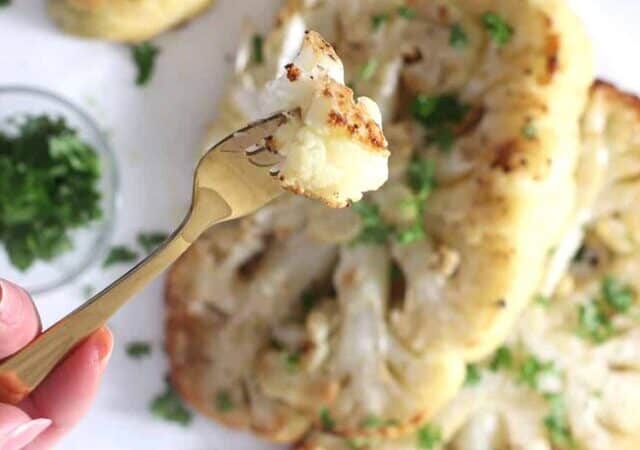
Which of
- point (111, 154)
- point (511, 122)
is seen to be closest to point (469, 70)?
point (511, 122)

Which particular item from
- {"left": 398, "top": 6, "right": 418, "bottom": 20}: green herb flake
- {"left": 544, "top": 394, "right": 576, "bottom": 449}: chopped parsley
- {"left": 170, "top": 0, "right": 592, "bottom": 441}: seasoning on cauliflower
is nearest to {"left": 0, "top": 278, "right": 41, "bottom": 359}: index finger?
{"left": 170, "top": 0, "right": 592, "bottom": 441}: seasoning on cauliflower

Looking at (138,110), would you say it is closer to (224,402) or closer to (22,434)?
(224,402)

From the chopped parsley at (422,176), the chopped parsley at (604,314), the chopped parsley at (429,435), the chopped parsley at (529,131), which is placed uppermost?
the chopped parsley at (529,131)

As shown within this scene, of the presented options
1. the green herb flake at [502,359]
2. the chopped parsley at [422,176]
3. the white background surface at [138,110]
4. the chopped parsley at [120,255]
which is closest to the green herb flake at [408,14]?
the chopped parsley at [422,176]

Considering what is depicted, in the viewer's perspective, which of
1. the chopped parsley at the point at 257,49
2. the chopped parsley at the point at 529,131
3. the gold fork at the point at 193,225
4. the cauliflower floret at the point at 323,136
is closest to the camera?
the cauliflower floret at the point at 323,136

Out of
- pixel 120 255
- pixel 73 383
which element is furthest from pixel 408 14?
pixel 73 383

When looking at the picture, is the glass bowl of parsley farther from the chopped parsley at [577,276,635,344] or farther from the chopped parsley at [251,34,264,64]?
the chopped parsley at [577,276,635,344]

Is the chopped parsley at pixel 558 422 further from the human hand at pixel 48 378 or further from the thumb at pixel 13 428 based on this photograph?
the thumb at pixel 13 428
